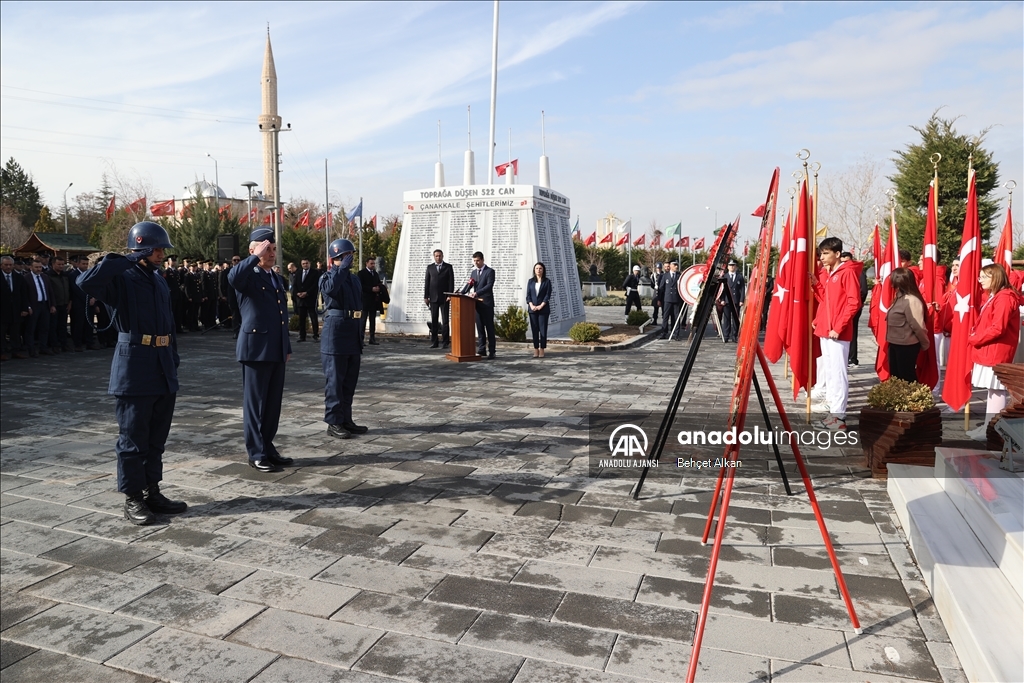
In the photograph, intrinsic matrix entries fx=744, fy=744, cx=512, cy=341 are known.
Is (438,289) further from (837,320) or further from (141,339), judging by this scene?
(141,339)

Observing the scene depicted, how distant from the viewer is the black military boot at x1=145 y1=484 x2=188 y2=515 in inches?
189

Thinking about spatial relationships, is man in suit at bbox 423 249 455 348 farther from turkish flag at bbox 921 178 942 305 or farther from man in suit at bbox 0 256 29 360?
turkish flag at bbox 921 178 942 305

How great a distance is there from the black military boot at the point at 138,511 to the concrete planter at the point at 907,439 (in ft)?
16.5

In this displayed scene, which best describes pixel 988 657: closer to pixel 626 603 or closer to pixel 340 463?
pixel 626 603

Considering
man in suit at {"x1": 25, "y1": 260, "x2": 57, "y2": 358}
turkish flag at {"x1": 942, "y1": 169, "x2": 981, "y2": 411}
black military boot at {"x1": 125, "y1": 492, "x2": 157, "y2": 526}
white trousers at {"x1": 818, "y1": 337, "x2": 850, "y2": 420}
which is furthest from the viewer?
man in suit at {"x1": 25, "y1": 260, "x2": 57, "y2": 358}

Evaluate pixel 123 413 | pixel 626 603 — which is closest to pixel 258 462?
pixel 123 413

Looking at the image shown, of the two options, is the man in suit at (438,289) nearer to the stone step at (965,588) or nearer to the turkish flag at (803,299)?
the turkish flag at (803,299)

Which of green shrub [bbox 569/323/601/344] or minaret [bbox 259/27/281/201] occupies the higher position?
minaret [bbox 259/27/281/201]

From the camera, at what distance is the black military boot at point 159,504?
15.8 feet

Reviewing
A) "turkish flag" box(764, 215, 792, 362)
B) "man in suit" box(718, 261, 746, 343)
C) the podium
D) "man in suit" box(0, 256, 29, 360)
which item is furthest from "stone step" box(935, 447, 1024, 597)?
"man in suit" box(718, 261, 746, 343)

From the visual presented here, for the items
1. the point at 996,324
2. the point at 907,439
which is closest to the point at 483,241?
the point at 996,324

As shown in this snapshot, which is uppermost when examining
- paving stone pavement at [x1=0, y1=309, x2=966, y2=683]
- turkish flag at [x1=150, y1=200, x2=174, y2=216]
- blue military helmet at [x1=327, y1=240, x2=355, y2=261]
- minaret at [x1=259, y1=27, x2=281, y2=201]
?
minaret at [x1=259, y1=27, x2=281, y2=201]

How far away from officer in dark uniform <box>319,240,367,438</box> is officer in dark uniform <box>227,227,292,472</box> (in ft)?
3.79

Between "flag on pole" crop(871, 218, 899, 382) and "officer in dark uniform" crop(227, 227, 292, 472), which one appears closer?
"officer in dark uniform" crop(227, 227, 292, 472)
